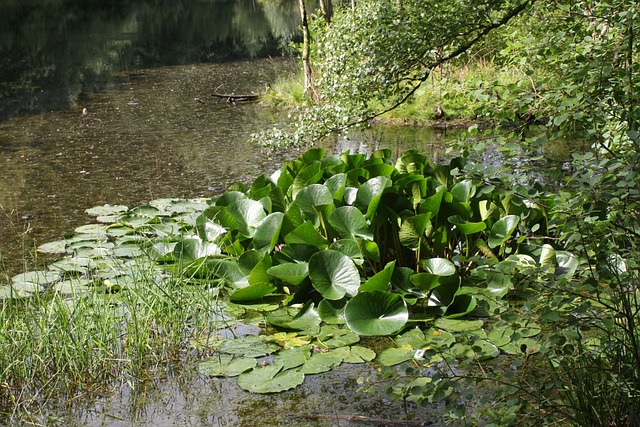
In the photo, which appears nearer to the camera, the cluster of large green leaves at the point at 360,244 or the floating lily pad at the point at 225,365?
the floating lily pad at the point at 225,365

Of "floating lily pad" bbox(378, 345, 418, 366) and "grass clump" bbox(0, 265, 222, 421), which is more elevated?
"grass clump" bbox(0, 265, 222, 421)

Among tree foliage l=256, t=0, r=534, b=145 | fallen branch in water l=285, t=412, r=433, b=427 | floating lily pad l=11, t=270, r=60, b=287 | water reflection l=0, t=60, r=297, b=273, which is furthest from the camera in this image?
water reflection l=0, t=60, r=297, b=273

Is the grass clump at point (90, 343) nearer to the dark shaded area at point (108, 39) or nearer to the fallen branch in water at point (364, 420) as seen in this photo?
the fallen branch in water at point (364, 420)

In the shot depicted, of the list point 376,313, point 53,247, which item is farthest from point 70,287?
point 376,313

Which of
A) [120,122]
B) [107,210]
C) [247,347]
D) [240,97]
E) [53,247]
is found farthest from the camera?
[240,97]

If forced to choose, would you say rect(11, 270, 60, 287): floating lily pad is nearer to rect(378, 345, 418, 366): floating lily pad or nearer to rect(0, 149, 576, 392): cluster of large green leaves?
rect(0, 149, 576, 392): cluster of large green leaves

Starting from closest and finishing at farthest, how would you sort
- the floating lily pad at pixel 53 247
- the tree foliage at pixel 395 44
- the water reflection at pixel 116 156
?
the tree foliage at pixel 395 44
the floating lily pad at pixel 53 247
the water reflection at pixel 116 156

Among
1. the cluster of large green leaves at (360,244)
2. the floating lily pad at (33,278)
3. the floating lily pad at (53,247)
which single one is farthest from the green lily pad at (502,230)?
the floating lily pad at (53,247)

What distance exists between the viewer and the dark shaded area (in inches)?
560

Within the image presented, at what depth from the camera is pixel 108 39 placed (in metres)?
21.9

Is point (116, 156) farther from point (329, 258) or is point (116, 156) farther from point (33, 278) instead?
point (329, 258)

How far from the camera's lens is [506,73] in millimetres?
9992

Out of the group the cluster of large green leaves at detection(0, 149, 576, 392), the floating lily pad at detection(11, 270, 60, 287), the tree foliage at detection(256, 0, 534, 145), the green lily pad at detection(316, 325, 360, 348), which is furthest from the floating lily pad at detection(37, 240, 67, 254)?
the green lily pad at detection(316, 325, 360, 348)

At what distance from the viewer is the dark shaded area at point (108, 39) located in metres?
14.2
